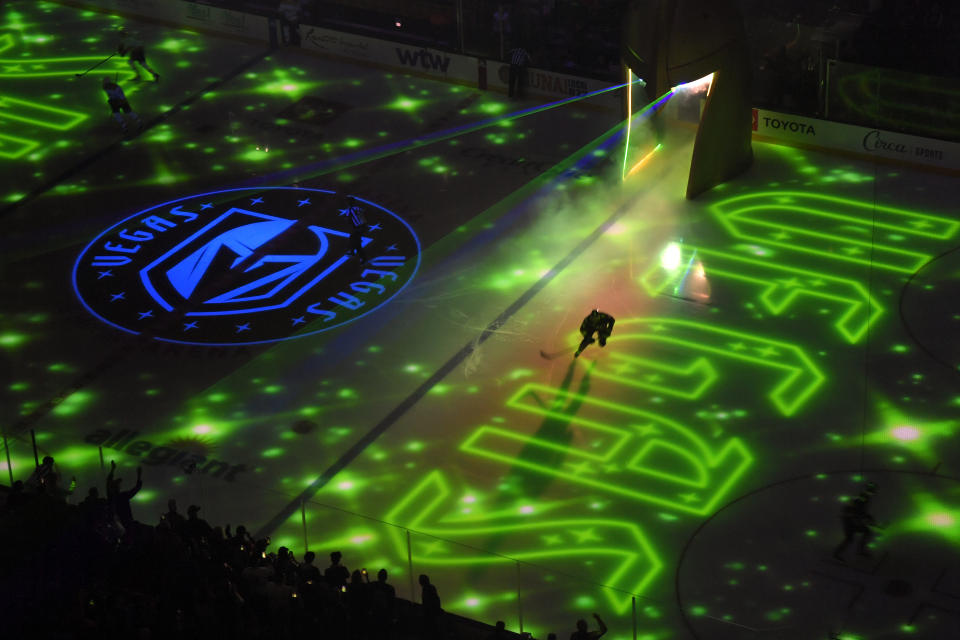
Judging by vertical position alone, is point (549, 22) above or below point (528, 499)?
above

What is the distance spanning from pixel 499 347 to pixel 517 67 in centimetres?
930

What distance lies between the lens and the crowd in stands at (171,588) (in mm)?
15156

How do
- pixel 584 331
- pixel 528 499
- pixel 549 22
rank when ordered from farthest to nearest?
pixel 549 22 < pixel 584 331 < pixel 528 499

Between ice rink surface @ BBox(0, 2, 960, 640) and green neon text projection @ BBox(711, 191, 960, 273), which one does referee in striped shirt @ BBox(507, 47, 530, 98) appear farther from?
green neon text projection @ BBox(711, 191, 960, 273)

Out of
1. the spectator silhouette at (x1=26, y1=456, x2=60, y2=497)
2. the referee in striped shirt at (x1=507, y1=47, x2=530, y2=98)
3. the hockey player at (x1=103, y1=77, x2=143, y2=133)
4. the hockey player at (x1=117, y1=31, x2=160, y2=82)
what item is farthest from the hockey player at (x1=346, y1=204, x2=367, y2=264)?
the hockey player at (x1=117, y1=31, x2=160, y2=82)

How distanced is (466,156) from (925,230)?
27.9 ft

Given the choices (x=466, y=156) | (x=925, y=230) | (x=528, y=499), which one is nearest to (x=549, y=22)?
(x=466, y=156)

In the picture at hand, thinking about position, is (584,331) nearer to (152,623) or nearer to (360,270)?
(360,270)

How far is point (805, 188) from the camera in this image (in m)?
27.1

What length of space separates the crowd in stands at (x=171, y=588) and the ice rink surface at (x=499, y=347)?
3.23 ft

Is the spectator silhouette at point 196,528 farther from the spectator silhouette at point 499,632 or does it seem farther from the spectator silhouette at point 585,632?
the spectator silhouette at point 585,632

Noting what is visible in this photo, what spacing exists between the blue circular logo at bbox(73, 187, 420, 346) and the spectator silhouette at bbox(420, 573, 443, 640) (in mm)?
8534

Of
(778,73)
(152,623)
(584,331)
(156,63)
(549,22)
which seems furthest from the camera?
(156,63)

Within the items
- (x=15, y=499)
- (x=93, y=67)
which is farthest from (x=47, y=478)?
(x=93, y=67)
